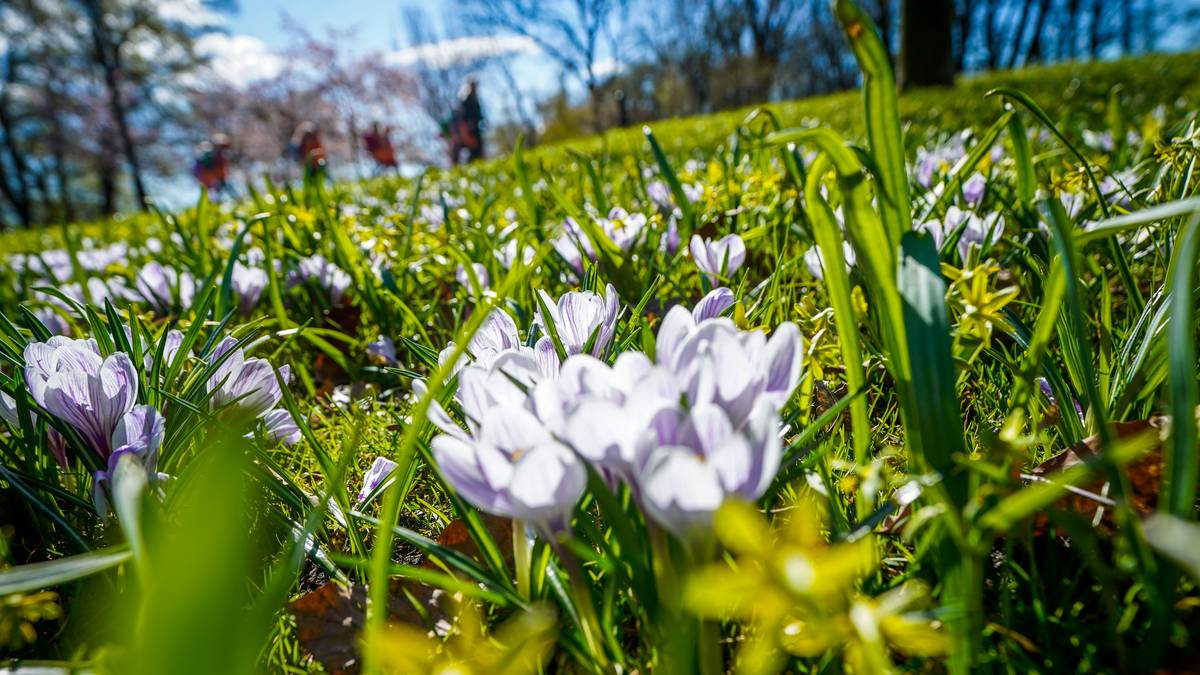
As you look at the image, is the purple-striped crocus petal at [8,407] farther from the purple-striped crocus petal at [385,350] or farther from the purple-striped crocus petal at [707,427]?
the purple-striped crocus petal at [707,427]

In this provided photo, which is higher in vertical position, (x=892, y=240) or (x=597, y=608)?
(x=892, y=240)

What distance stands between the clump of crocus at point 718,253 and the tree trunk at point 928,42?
967cm

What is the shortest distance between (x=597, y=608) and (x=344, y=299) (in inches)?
63.2

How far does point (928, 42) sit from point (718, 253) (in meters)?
9.92

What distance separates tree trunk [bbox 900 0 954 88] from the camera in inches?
370

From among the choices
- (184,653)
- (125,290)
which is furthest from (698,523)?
(125,290)

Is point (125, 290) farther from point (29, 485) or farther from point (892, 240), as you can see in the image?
point (892, 240)

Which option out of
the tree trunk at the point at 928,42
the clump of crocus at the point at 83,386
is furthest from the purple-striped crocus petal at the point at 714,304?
the tree trunk at the point at 928,42

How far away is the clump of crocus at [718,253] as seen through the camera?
4.44 ft

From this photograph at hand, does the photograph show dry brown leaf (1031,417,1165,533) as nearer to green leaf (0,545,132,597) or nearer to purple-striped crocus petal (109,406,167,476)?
green leaf (0,545,132,597)

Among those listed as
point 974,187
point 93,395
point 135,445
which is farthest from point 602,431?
point 974,187

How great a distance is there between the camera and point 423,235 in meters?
2.30

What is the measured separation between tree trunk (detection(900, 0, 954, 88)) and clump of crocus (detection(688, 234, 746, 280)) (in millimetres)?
9673

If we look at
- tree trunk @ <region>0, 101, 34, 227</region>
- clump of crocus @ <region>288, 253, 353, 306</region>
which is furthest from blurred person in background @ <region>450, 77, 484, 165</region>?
tree trunk @ <region>0, 101, 34, 227</region>
